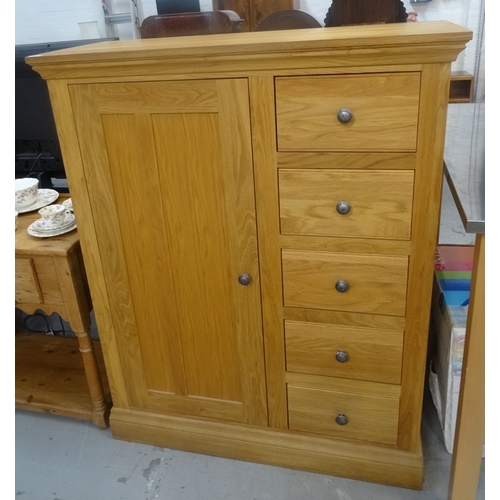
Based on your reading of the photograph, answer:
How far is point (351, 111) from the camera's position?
106 centimetres

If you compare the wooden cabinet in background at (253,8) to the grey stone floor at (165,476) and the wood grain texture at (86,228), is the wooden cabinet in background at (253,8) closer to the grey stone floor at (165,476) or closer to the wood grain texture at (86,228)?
the wood grain texture at (86,228)

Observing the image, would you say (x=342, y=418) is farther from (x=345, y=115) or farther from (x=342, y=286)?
(x=345, y=115)

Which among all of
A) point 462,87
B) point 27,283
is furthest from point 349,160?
point 462,87

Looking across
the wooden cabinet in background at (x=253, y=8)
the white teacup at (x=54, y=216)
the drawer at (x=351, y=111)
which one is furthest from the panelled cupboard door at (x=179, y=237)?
the wooden cabinet in background at (x=253, y=8)

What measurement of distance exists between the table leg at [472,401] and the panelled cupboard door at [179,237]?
19.2 inches

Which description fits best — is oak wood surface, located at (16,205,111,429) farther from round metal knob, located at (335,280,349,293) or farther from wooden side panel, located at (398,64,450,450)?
wooden side panel, located at (398,64,450,450)

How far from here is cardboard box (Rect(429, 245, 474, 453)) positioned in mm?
1388

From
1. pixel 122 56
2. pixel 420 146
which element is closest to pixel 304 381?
pixel 420 146

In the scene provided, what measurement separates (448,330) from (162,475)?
2.90 ft

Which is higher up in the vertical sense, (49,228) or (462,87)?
(49,228)

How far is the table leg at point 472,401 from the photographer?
3.39 ft

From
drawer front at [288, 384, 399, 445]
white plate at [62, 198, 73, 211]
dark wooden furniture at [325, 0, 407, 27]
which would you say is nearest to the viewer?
drawer front at [288, 384, 399, 445]

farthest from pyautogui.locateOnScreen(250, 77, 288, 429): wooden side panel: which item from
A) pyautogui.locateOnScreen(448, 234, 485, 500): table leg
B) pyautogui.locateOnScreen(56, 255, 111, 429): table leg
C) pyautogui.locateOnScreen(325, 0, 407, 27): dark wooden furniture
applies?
pyautogui.locateOnScreen(325, 0, 407, 27): dark wooden furniture

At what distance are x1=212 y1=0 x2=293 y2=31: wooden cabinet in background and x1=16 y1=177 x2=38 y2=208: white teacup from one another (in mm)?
2299
